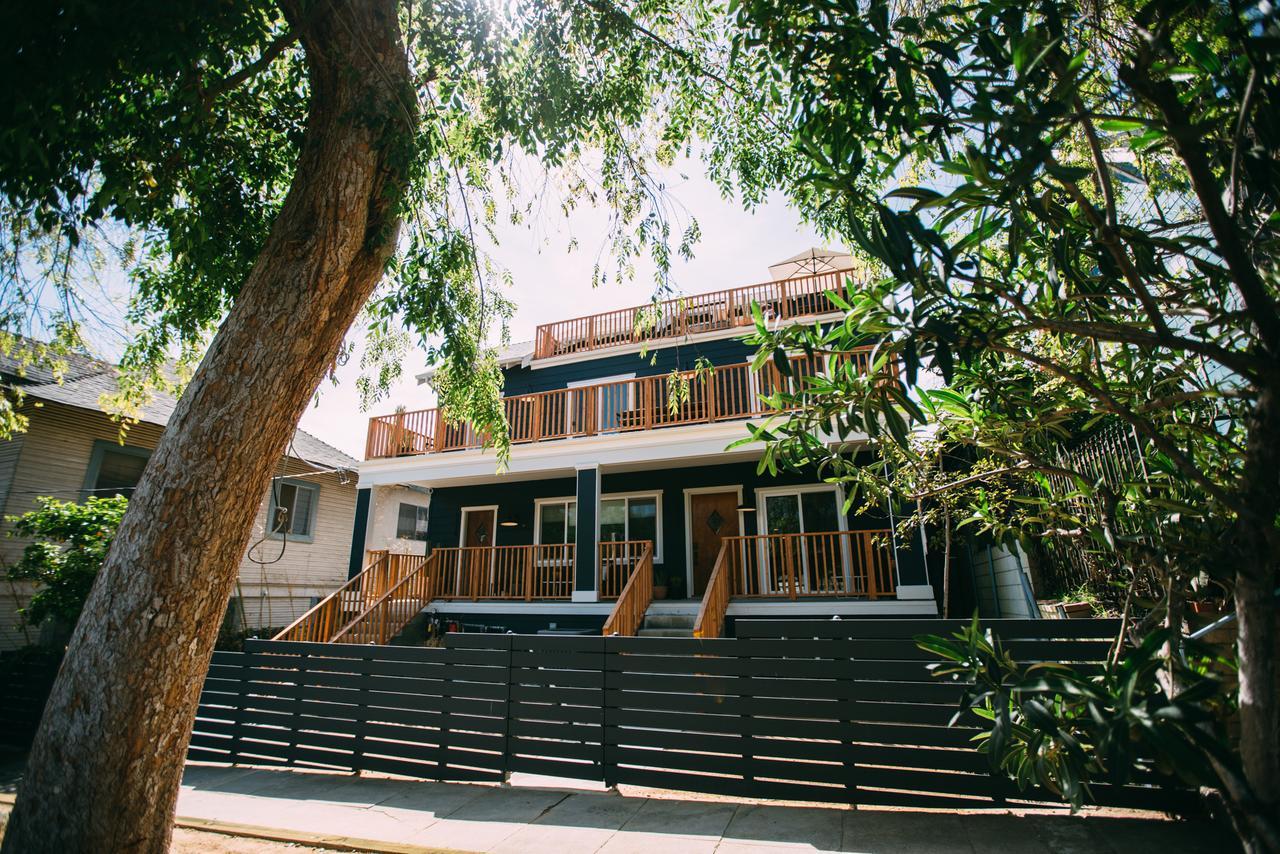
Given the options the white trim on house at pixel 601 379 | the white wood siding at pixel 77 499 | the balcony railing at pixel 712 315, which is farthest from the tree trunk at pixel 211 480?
the white wood siding at pixel 77 499

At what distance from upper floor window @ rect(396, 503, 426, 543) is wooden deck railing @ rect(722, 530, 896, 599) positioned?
1216 cm

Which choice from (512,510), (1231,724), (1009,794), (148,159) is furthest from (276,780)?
(512,510)

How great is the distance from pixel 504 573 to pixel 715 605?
4.70 metres

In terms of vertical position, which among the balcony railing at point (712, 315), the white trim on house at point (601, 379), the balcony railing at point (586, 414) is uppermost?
the balcony railing at point (712, 315)

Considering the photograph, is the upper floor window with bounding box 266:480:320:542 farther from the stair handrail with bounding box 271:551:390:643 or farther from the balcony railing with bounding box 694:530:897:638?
the balcony railing with bounding box 694:530:897:638

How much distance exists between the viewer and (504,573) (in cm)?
1129

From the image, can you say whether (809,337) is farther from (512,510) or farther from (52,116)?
(512,510)

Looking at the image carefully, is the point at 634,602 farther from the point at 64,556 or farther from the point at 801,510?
the point at 64,556

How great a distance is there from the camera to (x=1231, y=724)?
2.99 m

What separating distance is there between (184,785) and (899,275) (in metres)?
6.96

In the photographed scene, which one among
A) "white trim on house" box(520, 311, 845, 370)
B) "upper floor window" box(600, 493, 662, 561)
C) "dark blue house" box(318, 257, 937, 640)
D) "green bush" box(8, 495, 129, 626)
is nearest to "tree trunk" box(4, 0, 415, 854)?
"dark blue house" box(318, 257, 937, 640)

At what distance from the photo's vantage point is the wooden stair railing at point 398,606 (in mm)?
9500

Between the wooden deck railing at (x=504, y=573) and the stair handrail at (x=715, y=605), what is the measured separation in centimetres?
312

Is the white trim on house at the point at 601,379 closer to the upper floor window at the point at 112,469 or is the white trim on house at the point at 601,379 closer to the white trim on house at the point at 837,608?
the white trim on house at the point at 837,608
